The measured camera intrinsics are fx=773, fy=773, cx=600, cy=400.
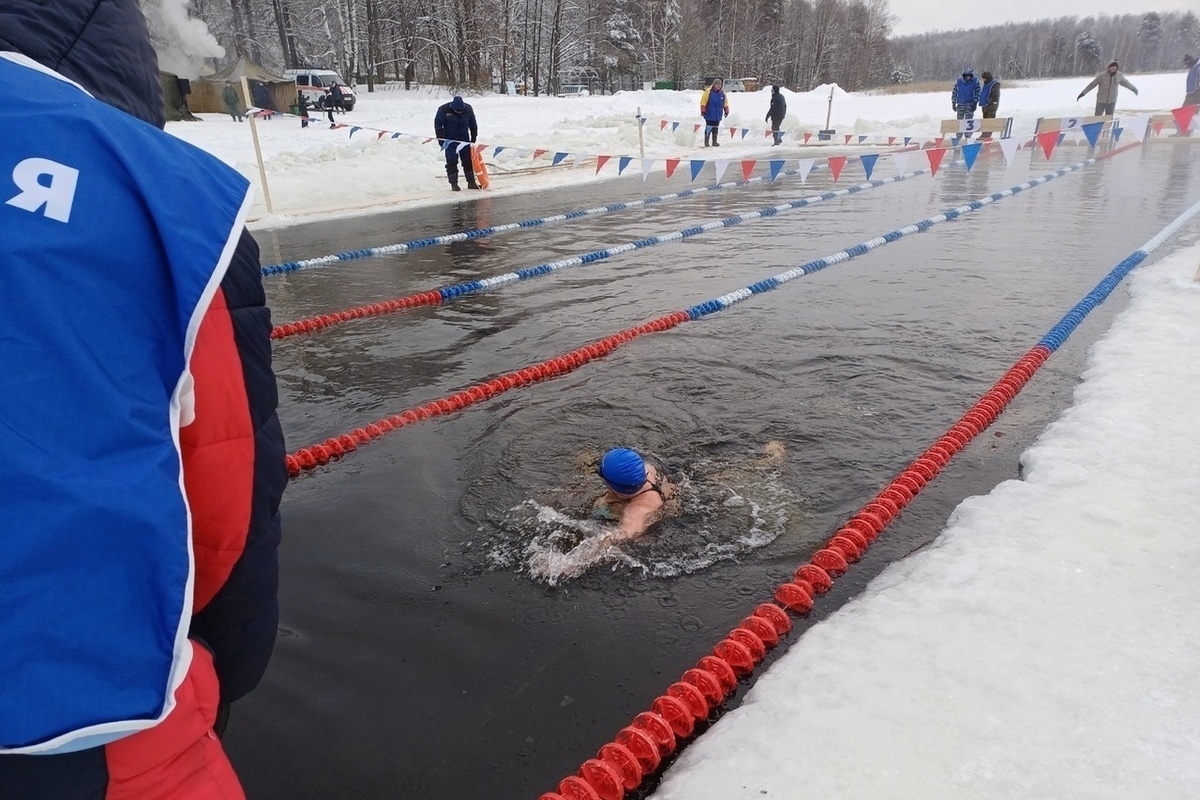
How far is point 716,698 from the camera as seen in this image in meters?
2.60

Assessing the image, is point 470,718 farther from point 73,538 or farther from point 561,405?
point 561,405

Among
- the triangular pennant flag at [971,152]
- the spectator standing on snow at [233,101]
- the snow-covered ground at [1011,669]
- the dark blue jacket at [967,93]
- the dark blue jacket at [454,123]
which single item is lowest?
the snow-covered ground at [1011,669]

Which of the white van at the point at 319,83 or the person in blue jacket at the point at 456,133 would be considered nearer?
the person in blue jacket at the point at 456,133

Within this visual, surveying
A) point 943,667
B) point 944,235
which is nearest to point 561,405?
point 943,667

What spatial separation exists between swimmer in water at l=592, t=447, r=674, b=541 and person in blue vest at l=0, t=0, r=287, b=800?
2709 mm

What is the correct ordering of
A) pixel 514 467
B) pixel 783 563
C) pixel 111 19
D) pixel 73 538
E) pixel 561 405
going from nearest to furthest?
pixel 73 538, pixel 111 19, pixel 783 563, pixel 514 467, pixel 561 405

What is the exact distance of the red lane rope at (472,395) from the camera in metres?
4.65

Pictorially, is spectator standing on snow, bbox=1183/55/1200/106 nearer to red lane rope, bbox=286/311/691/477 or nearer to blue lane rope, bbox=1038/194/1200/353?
blue lane rope, bbox=1038/194/1200/353

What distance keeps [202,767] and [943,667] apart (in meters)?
2.18

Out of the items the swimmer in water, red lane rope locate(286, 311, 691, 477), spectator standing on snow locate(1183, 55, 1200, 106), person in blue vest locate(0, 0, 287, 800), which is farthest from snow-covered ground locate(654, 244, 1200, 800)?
spectator standing on snow locate(1183, 55, 1200, 106)

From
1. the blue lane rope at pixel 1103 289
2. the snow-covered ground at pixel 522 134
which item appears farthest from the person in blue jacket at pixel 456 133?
the blue lane rope at pixel 1103 289

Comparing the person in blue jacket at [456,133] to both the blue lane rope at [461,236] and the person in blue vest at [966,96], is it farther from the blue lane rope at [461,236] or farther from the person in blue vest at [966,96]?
the person in blue vest at [966,96]

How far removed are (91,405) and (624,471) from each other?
2988 mm

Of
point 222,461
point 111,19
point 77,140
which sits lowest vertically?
point 222,461
